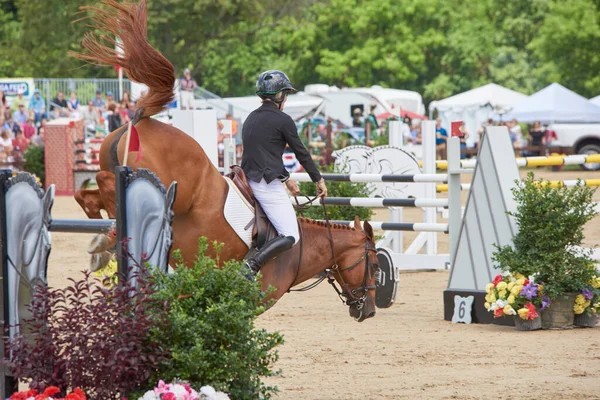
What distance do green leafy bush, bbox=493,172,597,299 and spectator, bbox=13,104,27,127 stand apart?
21.5 metres

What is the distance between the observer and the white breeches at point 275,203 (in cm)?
636

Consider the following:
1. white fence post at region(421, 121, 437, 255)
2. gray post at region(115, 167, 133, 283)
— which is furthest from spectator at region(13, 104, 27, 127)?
gray post at region(115, 167, 133, 283)

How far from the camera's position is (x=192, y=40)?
137 ft

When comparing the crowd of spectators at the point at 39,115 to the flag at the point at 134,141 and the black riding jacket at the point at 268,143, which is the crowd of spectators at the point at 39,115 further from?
the flag at the point at 134,141

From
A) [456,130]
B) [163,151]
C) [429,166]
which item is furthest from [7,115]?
[163,151]

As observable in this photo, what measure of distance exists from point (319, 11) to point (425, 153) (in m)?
43.8

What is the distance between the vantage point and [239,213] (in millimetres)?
6293

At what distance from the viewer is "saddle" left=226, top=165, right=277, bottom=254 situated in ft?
20.9

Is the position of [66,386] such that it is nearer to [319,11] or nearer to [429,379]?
[429,379]

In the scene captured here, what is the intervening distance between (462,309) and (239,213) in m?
3.09

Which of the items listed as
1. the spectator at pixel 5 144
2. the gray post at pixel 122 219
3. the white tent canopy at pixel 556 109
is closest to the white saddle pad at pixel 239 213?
the gray post at pixel 122 219

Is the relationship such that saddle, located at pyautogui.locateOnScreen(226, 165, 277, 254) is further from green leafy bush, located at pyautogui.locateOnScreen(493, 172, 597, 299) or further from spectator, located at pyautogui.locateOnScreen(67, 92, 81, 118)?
Result: spectator, located at pyautogui.locateOnScreen(67, 92, 81, 118)

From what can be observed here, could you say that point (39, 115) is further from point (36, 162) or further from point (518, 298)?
point (518, 298)

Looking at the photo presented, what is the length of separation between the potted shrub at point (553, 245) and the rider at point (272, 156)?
7.96 feet
